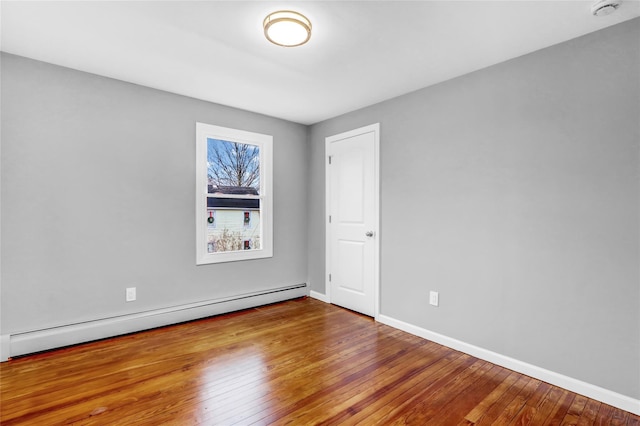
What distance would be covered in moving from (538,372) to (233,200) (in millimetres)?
3428

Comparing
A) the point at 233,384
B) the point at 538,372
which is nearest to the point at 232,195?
the point at 233,384

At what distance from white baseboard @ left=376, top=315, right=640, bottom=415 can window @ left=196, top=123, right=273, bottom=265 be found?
7.01 ft

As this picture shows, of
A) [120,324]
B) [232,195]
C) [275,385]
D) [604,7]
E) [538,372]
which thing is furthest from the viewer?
[232,195]

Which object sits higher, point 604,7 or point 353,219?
point 604,7

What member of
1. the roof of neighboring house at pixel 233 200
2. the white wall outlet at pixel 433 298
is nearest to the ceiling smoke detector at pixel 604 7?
the white wall outlet at pixel 433 298

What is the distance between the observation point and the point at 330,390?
2.20 m

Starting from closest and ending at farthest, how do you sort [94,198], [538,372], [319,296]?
[538,372]
[94,198]
[319,296]

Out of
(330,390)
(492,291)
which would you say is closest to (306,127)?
→ (492,291)

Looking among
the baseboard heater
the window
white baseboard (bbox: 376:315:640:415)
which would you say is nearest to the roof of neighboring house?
the window

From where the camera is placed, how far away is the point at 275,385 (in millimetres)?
2242

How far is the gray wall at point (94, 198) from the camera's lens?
2.64 meters

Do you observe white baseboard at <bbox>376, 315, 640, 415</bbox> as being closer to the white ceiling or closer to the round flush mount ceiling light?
the white ceiling

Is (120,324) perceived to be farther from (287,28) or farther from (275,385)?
(287,28)

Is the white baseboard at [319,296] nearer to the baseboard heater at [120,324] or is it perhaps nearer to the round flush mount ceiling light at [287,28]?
the baseboard heater at [120,324]
